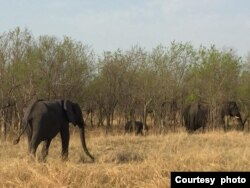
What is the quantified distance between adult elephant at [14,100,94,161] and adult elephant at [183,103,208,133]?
52.9ft

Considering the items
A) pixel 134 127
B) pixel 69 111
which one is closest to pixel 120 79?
pixel 134 127

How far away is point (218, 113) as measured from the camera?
30812mm

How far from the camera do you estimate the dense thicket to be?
25.6 meters

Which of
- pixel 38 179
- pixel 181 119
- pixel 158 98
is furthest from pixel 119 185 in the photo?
pixel 181 119

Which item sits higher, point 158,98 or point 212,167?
point 158,98

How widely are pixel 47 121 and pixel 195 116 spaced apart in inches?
671

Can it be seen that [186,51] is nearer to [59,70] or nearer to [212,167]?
[59,70]

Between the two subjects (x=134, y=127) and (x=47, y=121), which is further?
(x=134, y=127)

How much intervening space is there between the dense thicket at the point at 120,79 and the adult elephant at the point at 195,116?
847 millimetres

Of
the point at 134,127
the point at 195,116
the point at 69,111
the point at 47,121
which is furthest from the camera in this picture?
the point at 195,116

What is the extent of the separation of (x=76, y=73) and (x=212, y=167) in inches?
742

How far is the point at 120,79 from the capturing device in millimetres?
31922

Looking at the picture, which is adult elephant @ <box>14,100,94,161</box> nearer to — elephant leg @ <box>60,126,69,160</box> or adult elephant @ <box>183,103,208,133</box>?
elephant leg @ <box>60,126,69,160</box>

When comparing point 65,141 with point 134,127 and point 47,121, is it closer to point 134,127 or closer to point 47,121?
point 47,121
